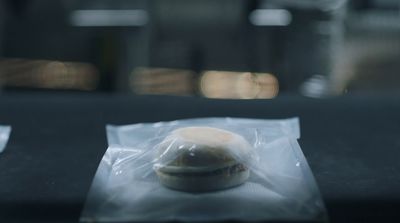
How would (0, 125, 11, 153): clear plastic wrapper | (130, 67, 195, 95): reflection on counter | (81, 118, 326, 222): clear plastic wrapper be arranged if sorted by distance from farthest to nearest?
(130, 67, 195, 95): reflection on counter → (0, 125, 11, 153): clear plastic wrapper → (81, 118, 326, 222): clear plastic wrapper

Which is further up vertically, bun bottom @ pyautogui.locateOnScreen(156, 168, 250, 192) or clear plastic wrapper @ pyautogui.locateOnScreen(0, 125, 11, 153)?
bun bottom @ pyautogui.locateOnScreen(156, 168, 250, 192)

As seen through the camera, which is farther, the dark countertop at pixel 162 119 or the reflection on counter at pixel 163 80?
the reflection on counter at pixel 163 80

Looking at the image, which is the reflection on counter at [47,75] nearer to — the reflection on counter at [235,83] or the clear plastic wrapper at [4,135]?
the reflection on counter at [235,83]

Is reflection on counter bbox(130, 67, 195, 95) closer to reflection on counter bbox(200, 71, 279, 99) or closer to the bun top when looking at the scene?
reflection on counter bbox(200, 71, 279, 99)

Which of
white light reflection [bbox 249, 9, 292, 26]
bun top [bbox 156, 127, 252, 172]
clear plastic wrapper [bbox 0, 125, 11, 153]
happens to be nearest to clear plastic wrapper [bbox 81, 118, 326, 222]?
bun top [bbox 156, 127, 252, 172]

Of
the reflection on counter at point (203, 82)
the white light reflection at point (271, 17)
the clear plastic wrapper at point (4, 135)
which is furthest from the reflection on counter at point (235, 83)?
the clear plastic wrapper at point (4, 135)

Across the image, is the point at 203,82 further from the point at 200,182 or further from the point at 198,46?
the point at 200,182
